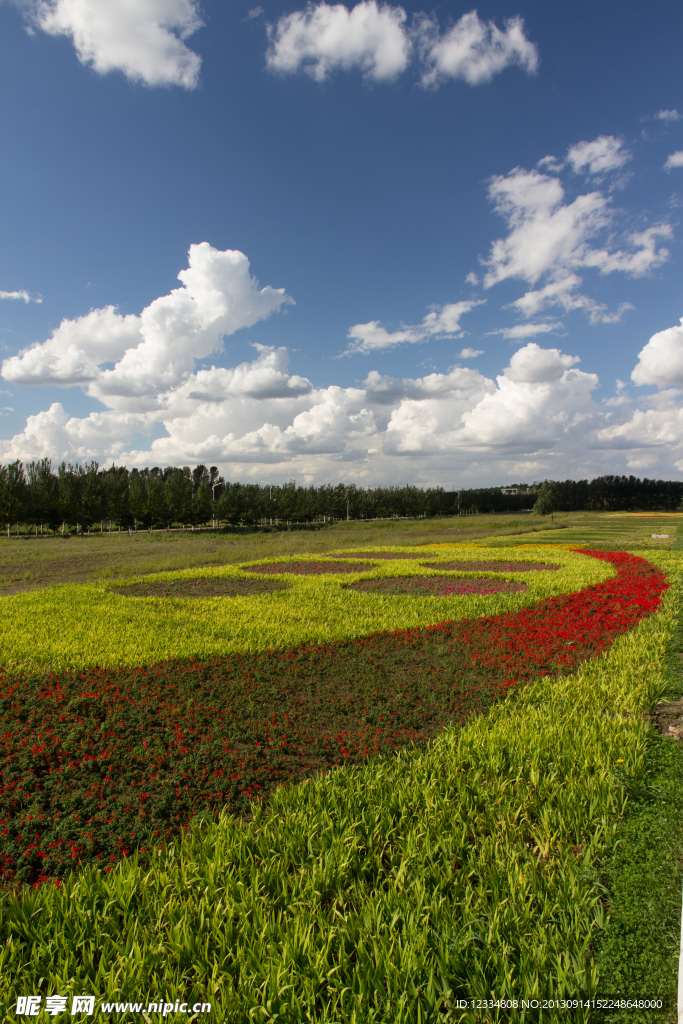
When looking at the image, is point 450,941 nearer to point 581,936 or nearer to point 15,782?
point 581,936

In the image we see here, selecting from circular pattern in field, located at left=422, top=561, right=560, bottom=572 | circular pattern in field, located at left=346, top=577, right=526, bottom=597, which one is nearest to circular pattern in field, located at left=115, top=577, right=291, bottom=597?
circular pattern in field, located at left=346, top=577, right=526, bottom=597

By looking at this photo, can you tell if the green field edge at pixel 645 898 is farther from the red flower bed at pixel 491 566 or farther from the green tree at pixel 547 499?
the green tree at pixel 547 499

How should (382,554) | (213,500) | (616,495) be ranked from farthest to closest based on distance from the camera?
(616,495)
(213,500)
(382,554)

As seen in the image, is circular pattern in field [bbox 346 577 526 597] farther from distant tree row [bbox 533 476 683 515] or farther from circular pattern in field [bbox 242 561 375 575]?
distant tree row [bbox 533 476 683 515]

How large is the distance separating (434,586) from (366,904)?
1399 cm

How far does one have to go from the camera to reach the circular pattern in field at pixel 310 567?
21123 mm

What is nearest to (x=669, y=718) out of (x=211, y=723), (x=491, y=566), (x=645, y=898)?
(x=645, y=898)

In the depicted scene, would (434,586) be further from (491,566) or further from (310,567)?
(310,567)

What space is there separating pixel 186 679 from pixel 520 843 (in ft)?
19.7

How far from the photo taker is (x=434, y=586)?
17.0 metres

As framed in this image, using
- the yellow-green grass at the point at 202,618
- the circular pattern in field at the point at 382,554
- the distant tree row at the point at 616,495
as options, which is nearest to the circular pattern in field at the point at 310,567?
the yellow-green grass at the point at 202,618

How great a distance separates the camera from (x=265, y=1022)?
2584 millimetres

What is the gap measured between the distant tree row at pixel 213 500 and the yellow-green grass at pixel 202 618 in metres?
47.5

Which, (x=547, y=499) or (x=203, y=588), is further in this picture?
(x=547, y=499)
